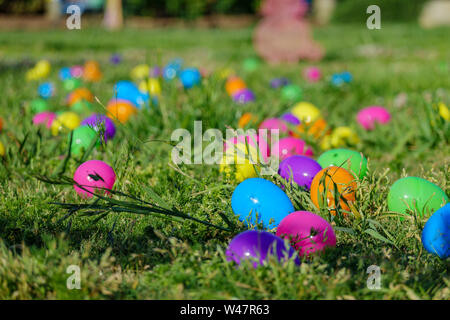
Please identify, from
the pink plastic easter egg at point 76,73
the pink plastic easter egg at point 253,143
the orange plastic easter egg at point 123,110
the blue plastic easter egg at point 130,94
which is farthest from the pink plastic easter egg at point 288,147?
the pink plastic easter egg at point 76,73

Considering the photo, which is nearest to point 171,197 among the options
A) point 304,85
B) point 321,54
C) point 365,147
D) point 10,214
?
point 10,214

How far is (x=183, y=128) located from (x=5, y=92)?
7.74 ft

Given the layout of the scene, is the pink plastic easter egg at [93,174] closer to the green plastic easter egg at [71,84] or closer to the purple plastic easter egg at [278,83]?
the green plastic easter egg at [71,84]

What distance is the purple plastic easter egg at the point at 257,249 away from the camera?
1720 mm

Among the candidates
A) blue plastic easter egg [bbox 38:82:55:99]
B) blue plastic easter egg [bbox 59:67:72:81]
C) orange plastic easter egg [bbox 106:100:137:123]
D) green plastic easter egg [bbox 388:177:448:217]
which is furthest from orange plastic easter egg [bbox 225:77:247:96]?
green plastic easter egg [bbox 388:177:448:217]

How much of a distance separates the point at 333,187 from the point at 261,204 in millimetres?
372

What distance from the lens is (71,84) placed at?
210 inches

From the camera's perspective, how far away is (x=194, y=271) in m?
1.76

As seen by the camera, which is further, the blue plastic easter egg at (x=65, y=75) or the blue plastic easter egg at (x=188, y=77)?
the blue plastic easter egg at (x=65, y=75)

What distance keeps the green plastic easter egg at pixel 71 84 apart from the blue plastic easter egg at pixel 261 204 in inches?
141

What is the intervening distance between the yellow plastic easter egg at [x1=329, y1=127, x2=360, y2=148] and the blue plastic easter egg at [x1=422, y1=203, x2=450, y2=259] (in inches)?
57.1

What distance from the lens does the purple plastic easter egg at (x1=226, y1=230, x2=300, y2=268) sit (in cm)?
172

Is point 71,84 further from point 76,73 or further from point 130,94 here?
point 130,94

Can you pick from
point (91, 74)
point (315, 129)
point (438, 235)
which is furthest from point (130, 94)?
point (438, 235)
